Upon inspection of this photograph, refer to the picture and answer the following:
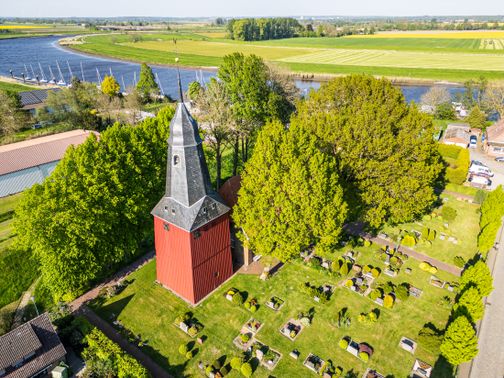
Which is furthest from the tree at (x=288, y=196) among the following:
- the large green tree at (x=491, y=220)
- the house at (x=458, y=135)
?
the house at (x=458, y=135)

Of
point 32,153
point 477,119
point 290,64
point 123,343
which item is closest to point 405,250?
point 123,343

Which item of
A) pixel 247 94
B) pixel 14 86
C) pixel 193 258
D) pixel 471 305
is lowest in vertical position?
pixel 14 86

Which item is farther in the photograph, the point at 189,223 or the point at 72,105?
the point at 72,105

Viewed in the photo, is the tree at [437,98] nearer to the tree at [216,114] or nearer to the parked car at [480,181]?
the parked car at [480,181]

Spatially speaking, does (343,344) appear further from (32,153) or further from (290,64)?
(290,64)

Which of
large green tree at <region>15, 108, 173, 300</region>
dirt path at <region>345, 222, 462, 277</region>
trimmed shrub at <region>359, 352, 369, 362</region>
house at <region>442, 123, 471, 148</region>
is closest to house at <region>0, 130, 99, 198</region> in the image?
large green tree at <region>15, 108, 173, 300</region>
